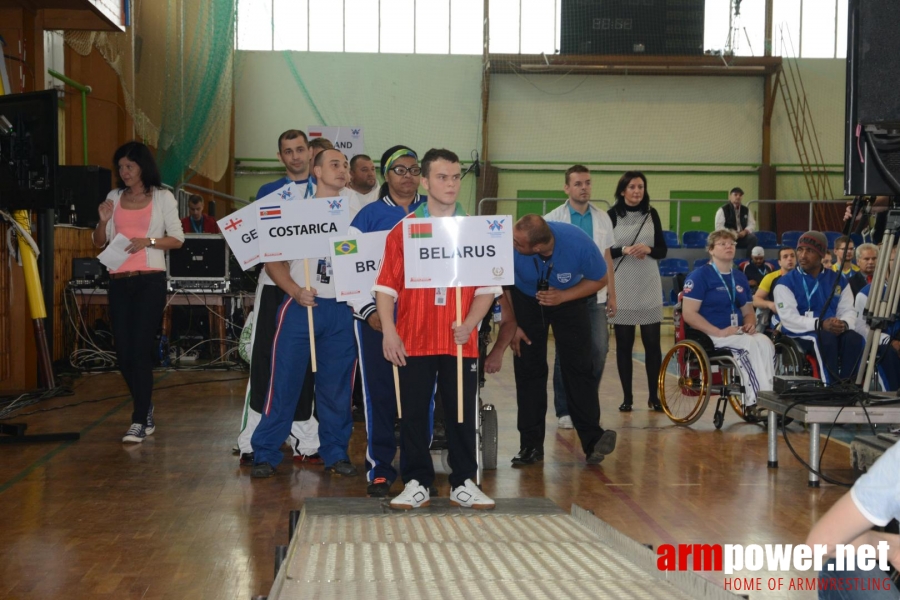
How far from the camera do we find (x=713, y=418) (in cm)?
653

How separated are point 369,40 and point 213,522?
52.7ft

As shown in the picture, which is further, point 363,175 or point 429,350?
point 363,175

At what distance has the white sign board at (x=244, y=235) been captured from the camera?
4.68m

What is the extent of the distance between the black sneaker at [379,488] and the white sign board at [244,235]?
1252 mm

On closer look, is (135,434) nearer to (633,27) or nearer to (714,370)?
(714,370)

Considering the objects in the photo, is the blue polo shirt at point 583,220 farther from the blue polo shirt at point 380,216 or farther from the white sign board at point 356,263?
the white sign board at point 356,263

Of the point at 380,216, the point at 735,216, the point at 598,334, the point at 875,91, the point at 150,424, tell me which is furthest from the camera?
the point at 735,216

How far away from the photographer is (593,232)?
5988 millimetres

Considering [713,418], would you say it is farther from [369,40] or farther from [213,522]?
[369,40]

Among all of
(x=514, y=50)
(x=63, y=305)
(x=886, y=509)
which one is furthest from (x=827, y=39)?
(x=886, y=509)

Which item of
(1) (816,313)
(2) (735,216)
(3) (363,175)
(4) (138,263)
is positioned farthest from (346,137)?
(2) (735,216)

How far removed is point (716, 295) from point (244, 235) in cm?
303

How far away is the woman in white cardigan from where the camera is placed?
5.35 metres

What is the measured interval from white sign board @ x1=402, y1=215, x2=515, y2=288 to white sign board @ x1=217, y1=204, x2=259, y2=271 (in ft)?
3.89
